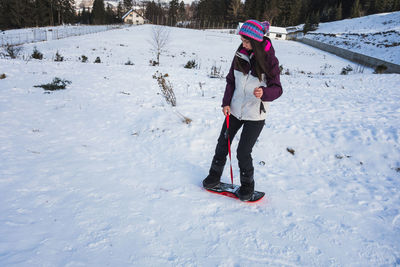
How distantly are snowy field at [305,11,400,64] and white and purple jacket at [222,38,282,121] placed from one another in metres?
22.6

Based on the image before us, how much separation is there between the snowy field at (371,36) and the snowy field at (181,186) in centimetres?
2023

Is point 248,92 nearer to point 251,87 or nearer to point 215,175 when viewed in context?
point 251,87

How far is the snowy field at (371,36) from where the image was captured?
933 inches

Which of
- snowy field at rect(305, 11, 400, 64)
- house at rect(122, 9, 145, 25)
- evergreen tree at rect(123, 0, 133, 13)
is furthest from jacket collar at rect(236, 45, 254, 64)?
evergreen tree at rect(123, 0, 133, 13)

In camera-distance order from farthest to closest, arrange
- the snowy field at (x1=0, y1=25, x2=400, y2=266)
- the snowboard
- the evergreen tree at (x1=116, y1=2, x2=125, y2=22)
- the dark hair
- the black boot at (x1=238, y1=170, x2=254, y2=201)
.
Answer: the evergreen tree at (x1=116, y1=2, x2=125, y2=22), the snowboard, the black boot at (x1=238, y1=170, x2=254, y2=201), the dark hair, the snowy field at (x1=0, y1=25, x2=400, y2=266)

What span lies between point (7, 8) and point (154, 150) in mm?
68802

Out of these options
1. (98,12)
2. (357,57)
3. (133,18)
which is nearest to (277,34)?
(357,57)

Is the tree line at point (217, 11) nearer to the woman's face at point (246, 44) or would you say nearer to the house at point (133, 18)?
the house at point (133, 18)

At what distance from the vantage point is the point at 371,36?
1380 inches

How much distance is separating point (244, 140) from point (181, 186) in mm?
1208

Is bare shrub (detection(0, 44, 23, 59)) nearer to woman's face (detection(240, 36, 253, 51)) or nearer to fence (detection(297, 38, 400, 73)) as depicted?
woman's face (detection(240, 36, 253, 51))

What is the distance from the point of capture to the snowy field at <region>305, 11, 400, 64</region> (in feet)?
77.8

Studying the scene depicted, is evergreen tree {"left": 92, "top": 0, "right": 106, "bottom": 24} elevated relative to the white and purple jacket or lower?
elevated

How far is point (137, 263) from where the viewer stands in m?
2.10
